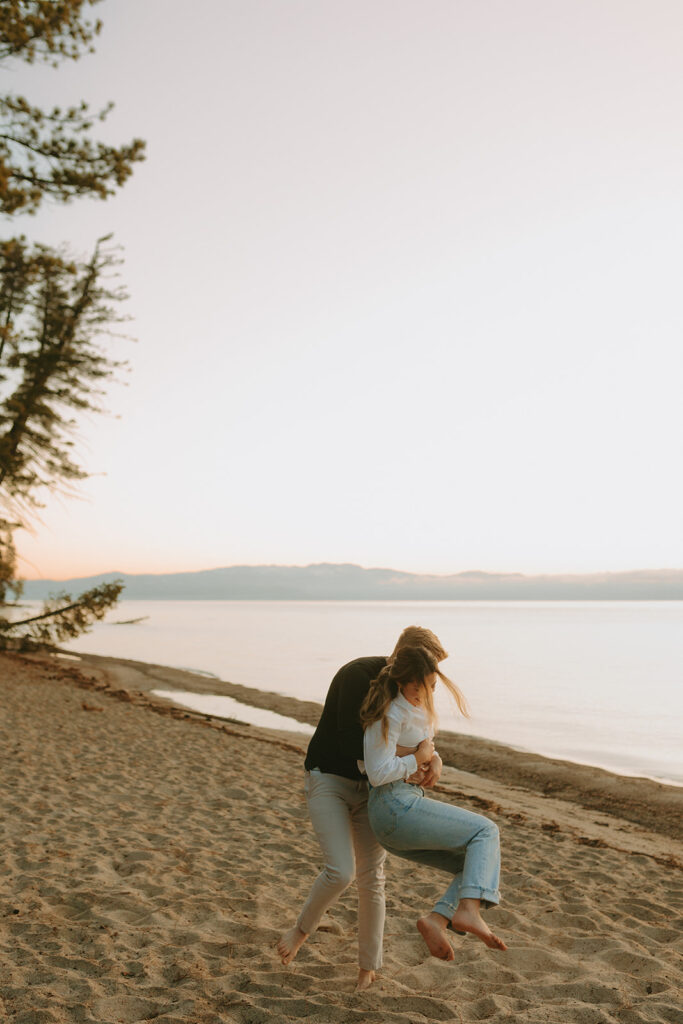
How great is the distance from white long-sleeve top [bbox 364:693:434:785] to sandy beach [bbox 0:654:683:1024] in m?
1.39

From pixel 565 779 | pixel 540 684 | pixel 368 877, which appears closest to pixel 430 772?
pixel 368 877

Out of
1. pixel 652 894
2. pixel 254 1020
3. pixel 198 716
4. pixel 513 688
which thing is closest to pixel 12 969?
pixel 254 1020

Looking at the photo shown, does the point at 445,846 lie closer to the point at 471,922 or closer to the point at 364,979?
the point at 471,922

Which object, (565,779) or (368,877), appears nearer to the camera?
(368,877)

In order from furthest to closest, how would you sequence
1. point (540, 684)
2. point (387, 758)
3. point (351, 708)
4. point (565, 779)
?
point (540, 684), point (565, 779), point (351, 708), point (387, 758)

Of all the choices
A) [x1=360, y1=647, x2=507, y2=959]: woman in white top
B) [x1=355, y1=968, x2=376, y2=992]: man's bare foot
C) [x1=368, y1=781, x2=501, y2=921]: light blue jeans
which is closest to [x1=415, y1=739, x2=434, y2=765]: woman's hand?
[x1=360, y1=647, x2=507, y2=959]: woman in white top

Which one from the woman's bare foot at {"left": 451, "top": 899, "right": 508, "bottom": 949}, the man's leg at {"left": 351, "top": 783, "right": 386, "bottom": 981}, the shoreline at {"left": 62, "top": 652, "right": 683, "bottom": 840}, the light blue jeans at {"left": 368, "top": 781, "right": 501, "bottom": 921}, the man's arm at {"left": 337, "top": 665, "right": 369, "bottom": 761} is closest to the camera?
the woman's bare foot at {"left": 451, "top": 899, "right": 508, "bottom": 949}

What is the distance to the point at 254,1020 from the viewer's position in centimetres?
369

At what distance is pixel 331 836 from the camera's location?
3.72 metres

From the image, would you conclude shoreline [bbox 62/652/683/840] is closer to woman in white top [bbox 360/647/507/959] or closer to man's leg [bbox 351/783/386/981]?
man's leg [bbox 351/783/386/981]

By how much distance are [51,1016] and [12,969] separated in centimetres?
62

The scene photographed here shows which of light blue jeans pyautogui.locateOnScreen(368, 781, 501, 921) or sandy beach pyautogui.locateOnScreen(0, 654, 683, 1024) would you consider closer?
light blue jeans pyautogui.locateOnScreen(368, 781, 501, 921)

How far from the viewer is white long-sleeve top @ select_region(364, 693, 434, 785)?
11.1ft

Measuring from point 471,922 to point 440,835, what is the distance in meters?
0.37
